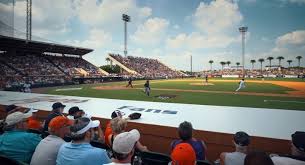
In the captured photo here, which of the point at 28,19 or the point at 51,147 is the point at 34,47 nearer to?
the point at 28,19

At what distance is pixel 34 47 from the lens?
43.1m

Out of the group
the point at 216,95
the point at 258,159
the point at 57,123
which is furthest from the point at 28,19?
the point at 258,159

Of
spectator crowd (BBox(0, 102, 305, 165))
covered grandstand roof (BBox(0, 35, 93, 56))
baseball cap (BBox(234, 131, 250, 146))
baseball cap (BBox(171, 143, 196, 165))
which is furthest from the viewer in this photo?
covered grandstand roof (BBox(0, 35, 93, 56))

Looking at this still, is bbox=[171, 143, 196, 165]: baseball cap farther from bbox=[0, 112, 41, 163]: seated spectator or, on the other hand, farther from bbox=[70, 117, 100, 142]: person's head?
bbox=[0, 112, 41, 163]: seated spectator

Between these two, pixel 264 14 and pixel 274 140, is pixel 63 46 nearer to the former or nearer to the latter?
pixel 264 14

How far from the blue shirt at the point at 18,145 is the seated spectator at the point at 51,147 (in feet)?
1.20

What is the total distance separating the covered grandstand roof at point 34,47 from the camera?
36.7m

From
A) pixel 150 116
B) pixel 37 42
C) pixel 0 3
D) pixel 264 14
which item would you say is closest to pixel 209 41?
pixel 264 14

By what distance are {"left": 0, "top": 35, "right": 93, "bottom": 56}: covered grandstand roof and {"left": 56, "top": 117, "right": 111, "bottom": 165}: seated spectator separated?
1447 inches

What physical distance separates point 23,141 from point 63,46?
153ft

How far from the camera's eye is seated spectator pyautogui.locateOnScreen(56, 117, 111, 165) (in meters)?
2.79

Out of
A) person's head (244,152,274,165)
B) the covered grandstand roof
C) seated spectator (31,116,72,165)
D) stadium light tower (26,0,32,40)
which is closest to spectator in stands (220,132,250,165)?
person's head (244,152,274,165)

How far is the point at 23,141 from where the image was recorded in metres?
3.59

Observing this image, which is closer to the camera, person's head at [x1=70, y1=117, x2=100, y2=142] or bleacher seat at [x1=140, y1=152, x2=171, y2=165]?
person's head at [x1=70, y1=117, x2=100, y2=142]
